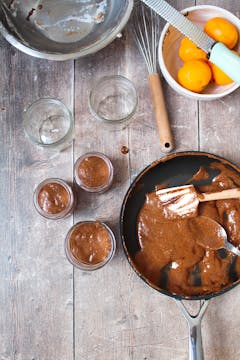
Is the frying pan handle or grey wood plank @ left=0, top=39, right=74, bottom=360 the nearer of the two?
the frying pan handle

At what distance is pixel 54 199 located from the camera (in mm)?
1141

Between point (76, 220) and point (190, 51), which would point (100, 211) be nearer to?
point (76, 220)

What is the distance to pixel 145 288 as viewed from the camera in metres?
1.16

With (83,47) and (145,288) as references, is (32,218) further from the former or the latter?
(83,47)

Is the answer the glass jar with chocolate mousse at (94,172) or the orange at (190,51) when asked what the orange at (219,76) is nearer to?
the orange at (190,51)

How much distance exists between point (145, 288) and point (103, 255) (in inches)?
5.1

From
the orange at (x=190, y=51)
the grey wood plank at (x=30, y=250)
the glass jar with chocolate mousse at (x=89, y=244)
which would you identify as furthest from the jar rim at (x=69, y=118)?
the orange at (x=190, y=51)

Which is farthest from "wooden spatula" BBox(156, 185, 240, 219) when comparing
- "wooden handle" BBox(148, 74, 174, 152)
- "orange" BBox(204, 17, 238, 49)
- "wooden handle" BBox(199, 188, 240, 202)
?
"orange" BBox(204, 17, 238, 49)

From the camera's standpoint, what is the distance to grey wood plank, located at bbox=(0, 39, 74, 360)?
117 cm

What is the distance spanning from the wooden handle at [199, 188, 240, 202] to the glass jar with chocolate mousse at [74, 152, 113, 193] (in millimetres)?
211

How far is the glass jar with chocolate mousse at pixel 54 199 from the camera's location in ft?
3.72

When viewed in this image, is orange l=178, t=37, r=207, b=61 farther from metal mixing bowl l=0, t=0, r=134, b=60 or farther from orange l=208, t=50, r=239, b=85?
metal mixing bowl l=0, t=0, r=134, b=60

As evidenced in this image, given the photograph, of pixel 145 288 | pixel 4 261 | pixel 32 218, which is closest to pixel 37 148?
pixel 32 218

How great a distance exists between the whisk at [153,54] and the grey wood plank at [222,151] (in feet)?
0.32
